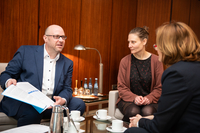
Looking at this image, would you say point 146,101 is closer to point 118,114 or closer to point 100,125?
point 118,114

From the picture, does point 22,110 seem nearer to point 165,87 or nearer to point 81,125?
point 81,125

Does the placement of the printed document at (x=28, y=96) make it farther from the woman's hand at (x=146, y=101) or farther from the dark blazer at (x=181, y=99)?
the woman's hand at (x=146, y=101)

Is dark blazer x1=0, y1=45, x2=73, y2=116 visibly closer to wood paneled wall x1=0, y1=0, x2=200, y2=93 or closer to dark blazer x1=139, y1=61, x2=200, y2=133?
wood paneled wall x1=0, y1=0, x2=200, y2=93

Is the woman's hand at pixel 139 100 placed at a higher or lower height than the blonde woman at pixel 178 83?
lower

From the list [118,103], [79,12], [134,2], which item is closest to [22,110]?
[118,103]

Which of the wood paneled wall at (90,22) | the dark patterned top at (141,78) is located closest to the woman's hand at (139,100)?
the dark patterned top at (141,78)

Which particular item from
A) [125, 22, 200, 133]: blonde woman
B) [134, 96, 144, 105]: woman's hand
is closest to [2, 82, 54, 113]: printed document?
[125, 22, 200, 133]: blonde woman

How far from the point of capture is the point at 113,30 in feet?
14.1

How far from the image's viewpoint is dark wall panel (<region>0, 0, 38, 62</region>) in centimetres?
259

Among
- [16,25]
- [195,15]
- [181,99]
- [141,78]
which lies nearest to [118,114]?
[141,78]

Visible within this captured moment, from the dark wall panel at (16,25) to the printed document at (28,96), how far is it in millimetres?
1140

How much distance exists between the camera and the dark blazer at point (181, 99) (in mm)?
988

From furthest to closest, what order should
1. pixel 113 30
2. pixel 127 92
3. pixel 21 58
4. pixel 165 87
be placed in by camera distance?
pixel 113 30 < pixel 127 92 < pixel 21 58 < pixel 165 87

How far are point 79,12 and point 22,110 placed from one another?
7.64ft
